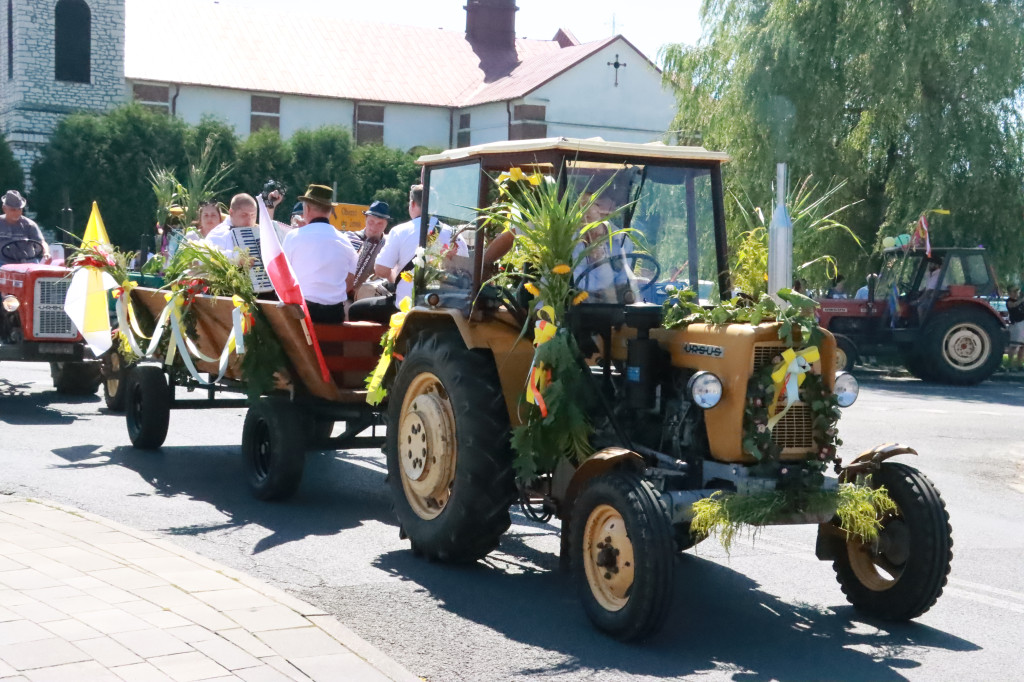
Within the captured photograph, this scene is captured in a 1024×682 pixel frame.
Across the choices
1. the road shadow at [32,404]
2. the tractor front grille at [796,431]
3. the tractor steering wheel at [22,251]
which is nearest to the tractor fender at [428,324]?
the tractor front grille at [796,431]

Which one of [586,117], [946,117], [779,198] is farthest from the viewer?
[586,117]

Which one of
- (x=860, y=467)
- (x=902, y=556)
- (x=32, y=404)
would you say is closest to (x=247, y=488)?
(x=860, y=467)

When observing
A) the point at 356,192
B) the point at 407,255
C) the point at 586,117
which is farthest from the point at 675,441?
the point at 586,117

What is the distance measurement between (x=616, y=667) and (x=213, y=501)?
4.20 metres

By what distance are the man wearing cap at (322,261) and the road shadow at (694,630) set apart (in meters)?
2.40

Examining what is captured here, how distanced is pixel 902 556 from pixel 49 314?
1037 cm

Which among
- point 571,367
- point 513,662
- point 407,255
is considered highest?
point 407,255

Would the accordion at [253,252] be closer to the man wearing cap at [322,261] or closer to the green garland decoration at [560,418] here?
the man wearing cap at [322,261]

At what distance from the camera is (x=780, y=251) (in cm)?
586

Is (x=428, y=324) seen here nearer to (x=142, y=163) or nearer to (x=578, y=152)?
(x=578, y=152)

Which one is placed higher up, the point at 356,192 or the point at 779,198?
the point at 356,192

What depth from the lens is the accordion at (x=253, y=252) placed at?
909 cm

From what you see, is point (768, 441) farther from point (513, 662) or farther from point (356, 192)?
point (356, 192)

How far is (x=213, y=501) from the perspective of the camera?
875 centimetres
